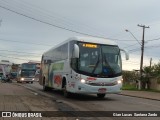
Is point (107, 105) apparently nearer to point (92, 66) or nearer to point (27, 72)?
point (92, 66)

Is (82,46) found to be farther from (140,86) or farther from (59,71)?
(140,86)

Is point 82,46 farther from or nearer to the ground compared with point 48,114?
farther from the ground

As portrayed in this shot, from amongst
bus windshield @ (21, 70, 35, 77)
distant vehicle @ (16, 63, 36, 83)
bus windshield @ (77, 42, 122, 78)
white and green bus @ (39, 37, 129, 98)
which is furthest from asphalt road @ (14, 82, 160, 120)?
bus windshield @ (21, 70, 35, 77)

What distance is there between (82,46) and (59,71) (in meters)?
4.27

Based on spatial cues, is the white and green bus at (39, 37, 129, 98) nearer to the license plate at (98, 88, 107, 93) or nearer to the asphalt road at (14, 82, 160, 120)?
the license plate at (98, 88, 107, 93)

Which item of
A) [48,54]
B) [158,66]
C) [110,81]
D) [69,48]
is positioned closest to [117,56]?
[110,81]

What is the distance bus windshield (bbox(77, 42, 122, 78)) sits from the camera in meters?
20.7

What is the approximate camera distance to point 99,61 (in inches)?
825

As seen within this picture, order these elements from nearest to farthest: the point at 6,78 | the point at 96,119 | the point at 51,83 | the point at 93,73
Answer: the point at 96,119
the point at 93,73
the point at 51,83
the point at 6,78

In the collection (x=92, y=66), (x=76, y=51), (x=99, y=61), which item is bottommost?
(x=92, y=66)

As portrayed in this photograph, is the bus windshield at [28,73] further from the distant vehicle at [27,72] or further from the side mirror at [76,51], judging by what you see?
the side mirror at [76,51]

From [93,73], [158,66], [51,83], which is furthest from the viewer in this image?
[158,66]

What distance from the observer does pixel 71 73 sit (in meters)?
21.5

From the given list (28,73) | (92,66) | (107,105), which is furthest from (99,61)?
(28,73)
